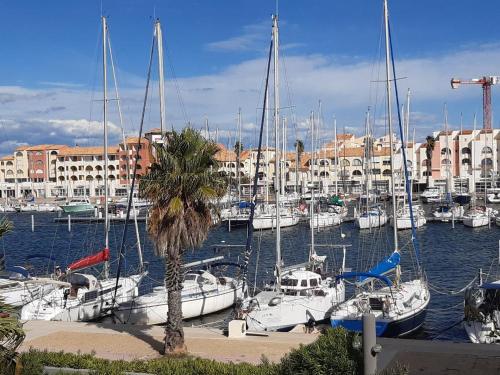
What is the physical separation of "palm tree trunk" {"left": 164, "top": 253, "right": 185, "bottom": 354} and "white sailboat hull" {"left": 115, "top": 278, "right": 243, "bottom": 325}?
11.3 metres

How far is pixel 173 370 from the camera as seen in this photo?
17.8m

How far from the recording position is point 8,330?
12328 mm

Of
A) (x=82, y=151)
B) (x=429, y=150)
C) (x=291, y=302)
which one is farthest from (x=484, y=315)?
(x=82, y=151)

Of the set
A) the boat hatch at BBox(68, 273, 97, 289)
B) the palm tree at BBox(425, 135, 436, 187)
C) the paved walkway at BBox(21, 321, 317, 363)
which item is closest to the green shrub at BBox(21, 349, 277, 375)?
the paved walkway at BBox(21, 321, 317, 363)

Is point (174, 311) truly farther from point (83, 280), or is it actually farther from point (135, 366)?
point (83, 280)

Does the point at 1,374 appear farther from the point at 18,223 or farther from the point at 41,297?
the point at 18,223

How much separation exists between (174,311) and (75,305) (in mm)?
13165

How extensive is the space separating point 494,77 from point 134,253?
152498 millimetres

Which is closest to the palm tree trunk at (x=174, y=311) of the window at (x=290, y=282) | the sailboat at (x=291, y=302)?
the sailboat at (x=291, y=302)

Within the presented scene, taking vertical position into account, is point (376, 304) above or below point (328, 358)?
below

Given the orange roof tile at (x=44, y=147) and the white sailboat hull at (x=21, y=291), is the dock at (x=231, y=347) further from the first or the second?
the orange roof tile at (x=44, y=147)

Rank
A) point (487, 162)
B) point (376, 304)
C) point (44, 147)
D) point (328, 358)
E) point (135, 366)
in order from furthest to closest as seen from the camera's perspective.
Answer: point (44, 147) → point (487, 162) → point (376, 304) → point (135, 366) → point (328, 358)

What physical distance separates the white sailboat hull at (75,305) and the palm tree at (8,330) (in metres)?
18.8

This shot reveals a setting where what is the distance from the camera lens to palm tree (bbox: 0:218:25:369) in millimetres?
12333
